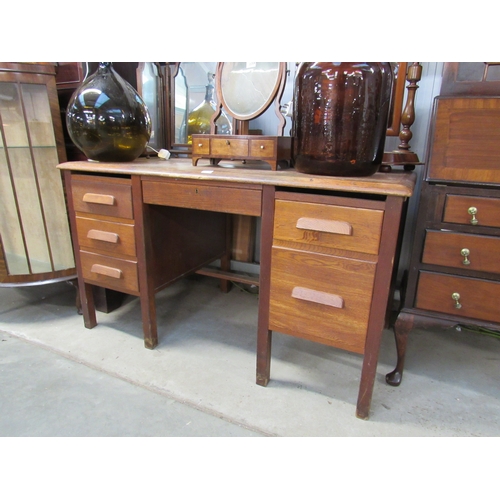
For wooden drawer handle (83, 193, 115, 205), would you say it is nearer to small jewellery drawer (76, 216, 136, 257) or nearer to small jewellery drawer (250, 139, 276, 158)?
small jewellery drawer (76, 216, 136, 257)

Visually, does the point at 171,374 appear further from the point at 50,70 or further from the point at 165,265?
the point at 50,70

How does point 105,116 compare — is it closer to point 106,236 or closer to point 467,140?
point 106,236

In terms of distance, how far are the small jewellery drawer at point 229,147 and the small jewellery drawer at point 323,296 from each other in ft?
1.33

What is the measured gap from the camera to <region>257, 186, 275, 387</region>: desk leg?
108cm

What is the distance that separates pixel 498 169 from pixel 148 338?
4.62 feet

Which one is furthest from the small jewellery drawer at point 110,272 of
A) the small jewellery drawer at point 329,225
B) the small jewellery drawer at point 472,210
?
the small jewellery drawer at point 472,210

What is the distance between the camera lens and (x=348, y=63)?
101cm

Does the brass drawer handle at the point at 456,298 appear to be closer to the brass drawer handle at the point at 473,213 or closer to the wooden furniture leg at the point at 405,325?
the wooden furniture leg at the point at 405,325

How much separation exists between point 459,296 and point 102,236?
52.8 inches

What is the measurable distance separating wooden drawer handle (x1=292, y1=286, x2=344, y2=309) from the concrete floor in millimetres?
404

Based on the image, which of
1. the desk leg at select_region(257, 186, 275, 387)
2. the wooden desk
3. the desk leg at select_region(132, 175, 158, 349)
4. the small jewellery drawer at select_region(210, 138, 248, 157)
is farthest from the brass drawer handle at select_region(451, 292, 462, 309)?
the desk leg at select_region(132, 175, 158, 349)

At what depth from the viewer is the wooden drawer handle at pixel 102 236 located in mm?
1390

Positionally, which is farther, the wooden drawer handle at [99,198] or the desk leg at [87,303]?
the desk leg at [87,303]

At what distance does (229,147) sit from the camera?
127 centimetres
